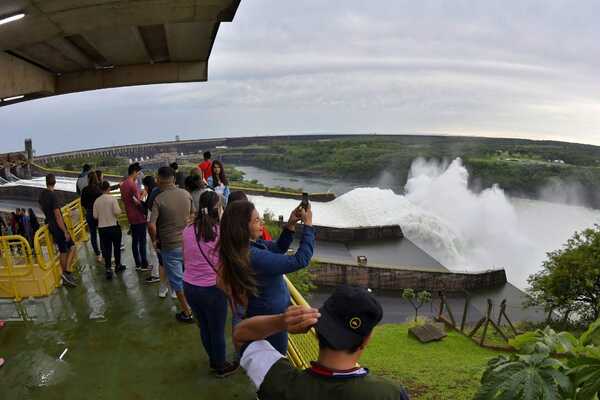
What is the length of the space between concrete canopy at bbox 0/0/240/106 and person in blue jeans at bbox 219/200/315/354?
2.88m

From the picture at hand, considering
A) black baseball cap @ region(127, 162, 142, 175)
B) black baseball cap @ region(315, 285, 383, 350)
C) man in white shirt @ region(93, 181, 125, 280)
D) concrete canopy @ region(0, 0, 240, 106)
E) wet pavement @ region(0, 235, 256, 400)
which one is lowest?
wet pavement @ region(0, 235, 256, 400)

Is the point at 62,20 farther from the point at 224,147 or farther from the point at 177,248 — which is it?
the point at 224,147

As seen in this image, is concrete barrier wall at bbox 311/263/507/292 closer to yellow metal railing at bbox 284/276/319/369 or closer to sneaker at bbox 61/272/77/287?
sneaker at bbox 61/272/77/287

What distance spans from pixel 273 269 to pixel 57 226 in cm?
452

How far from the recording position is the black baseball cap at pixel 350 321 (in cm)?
137

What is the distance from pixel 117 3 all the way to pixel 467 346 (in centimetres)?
1447

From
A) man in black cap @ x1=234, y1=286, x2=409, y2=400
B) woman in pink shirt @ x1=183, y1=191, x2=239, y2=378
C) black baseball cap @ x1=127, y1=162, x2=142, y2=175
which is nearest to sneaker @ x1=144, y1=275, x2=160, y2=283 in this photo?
black baseball cap @ x1=127, y1=162, x2=142, y2=175

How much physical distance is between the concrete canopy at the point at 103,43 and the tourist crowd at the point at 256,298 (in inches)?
69.2

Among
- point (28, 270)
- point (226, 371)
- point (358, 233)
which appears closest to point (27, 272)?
point (28, 270)

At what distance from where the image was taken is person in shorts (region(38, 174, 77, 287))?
5.21 meters

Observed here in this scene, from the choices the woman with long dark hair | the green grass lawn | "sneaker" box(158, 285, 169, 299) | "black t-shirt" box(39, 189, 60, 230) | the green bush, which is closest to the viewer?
the green bush

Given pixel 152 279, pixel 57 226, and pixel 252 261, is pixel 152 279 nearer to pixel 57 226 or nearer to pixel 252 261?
pixel 57 226

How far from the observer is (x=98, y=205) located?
5559 millimetres

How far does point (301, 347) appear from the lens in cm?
397
